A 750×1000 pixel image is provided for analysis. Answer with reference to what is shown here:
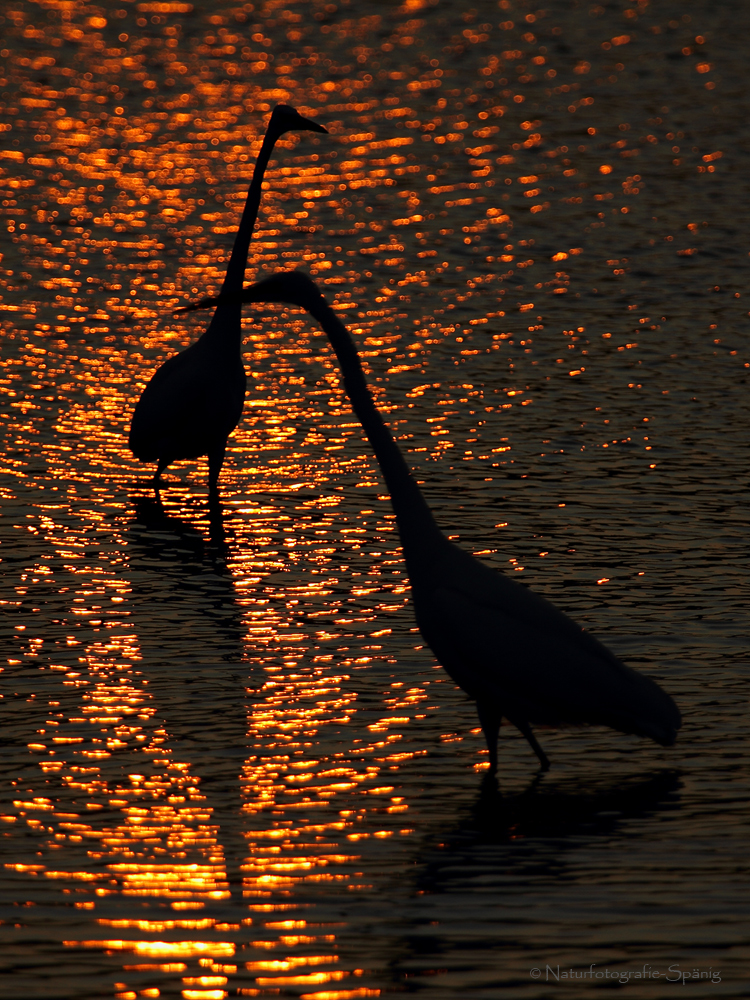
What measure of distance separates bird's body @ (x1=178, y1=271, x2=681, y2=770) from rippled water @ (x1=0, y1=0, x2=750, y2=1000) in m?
0.38

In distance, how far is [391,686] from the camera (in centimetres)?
958

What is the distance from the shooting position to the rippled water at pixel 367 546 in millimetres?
7121

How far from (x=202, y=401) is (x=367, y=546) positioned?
1968mm

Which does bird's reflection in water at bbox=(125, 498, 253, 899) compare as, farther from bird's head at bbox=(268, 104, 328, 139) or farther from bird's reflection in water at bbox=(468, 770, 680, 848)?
bird's head at bbox=(268, 104, 328, 139)

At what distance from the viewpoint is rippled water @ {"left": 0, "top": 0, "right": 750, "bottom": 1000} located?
712 centimetres

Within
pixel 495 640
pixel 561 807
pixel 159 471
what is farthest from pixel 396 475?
pixel 159 471

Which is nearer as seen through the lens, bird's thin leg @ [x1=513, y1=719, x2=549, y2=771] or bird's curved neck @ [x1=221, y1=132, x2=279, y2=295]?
bird's thin leg @ [x1=513, y1=719, x2=549, y2=771]

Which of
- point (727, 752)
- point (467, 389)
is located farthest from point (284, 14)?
point (727, 752)

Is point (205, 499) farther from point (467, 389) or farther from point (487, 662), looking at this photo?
point (487, 662)

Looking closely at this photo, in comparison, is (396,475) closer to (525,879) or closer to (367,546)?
(525,879)

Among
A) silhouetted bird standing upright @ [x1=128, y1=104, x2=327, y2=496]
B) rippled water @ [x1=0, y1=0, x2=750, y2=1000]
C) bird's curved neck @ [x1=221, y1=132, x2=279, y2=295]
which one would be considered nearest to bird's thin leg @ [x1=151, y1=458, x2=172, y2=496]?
silhouetted bird standing upright @ [x1=128, y1=104, x2=327, y2=496]

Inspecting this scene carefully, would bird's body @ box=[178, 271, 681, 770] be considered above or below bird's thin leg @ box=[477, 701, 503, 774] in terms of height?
above

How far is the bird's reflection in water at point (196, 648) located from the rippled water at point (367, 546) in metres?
0.03

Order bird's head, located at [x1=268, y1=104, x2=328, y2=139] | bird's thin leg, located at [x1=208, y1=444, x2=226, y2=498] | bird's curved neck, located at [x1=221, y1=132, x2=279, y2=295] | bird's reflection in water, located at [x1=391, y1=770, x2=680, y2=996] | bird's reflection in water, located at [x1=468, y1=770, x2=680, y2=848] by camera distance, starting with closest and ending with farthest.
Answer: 1. bird's reflection in water, located at [x1=391, y1=770, x2=680, y2=996]
2. bird's reflection in water, located at [x1=468, y1=770, x2=680, y2=848]
3. bird's thin leg, located at [x1=208, y1=444, x2=226, y2=498]
4. bird's curved neck, located at [x1=221, y1=132, x2=279, y2=295]
5. bird's head, located at [x1=268, y1=104, x2=328, y2=139]
